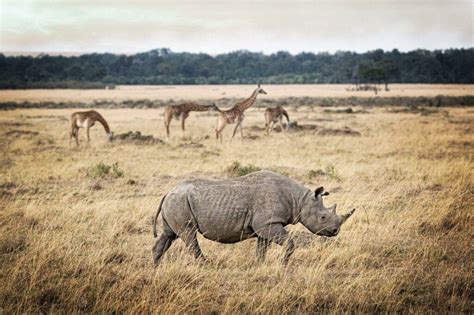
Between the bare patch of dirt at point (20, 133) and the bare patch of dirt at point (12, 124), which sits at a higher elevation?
the bare patch of dirt at point (12, 124)

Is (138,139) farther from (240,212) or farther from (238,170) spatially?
(240,212)

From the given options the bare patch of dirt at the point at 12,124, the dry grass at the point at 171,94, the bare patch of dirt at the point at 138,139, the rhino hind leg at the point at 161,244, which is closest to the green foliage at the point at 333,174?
the rhino hind leg at the point at 161,244

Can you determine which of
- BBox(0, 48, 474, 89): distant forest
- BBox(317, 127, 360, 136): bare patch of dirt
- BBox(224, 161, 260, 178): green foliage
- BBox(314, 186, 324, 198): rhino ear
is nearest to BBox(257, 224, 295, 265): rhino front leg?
BBox(314, 186, 324, 198): rhino ear

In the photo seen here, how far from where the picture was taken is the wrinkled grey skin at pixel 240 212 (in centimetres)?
644

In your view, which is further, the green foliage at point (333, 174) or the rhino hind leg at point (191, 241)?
the green foliage at point (333, 174)

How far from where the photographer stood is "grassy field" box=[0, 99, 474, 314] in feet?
17.8

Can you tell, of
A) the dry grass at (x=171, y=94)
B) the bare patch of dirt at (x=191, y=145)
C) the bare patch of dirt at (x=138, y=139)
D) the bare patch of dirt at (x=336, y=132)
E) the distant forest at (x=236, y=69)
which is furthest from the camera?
the distant forest at (x=236, y=69)

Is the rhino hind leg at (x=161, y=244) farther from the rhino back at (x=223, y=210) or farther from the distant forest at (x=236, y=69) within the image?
the distant forest at (x=236, y=69)

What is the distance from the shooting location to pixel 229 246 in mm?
7562

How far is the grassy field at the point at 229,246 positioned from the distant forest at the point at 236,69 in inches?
2725

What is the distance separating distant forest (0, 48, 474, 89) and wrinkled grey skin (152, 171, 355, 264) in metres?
76.5

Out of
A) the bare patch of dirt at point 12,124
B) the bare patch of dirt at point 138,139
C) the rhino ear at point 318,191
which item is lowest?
the bare patch of dirt at point 138,139

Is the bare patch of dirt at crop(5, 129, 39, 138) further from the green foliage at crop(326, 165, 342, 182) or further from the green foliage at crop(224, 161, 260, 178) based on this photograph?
the green foliage at crop(326, 165, 342, 182)

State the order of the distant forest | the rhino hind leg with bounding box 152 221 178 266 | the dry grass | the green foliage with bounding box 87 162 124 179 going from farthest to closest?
the distant forest < the dry grass < the green foliage with bounding box 87 162 124 179 < the rhino hind leg with bounding box 152 221 178 266
